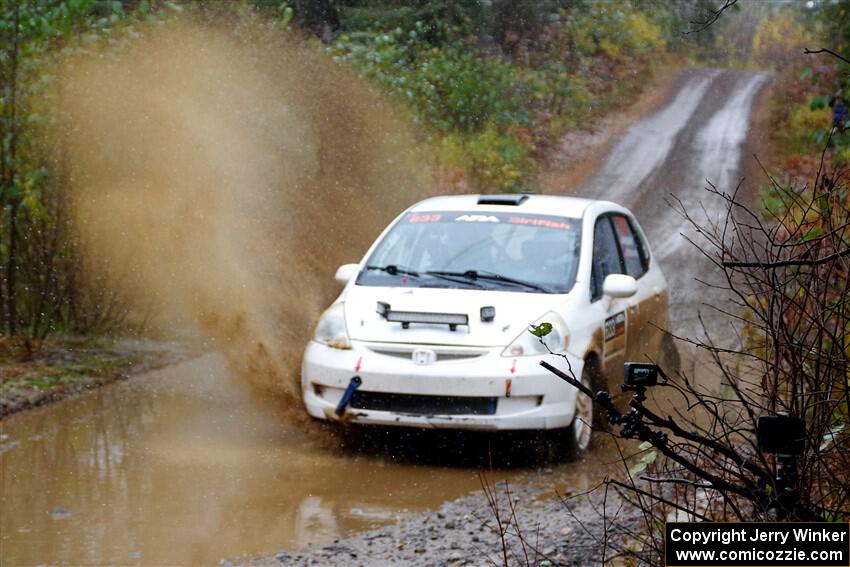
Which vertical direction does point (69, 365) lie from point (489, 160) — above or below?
below

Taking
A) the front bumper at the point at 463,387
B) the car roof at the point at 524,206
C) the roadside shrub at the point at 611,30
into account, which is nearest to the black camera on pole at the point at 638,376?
the front bumper at the point at 463,387

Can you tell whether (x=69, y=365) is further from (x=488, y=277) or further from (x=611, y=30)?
(x=611, y=30)

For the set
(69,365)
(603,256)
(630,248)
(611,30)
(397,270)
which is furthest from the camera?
(611,30)

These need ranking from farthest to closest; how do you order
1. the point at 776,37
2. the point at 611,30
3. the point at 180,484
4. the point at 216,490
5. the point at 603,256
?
the point at 776,37
the point at 611,30
the point at 603,256
the point at 180,484
the point at 216,490

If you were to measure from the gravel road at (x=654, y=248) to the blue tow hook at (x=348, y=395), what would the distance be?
1145 mm

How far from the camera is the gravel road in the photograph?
19.3 feet

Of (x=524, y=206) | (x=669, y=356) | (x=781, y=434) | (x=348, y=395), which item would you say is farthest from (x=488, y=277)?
(x=781, y=434)

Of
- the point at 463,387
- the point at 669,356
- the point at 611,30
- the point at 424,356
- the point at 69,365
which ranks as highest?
the point at 611,30

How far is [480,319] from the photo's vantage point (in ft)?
26.7

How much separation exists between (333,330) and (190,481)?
149 cm

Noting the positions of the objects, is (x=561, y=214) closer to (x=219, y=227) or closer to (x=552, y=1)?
(x=219, y=227)

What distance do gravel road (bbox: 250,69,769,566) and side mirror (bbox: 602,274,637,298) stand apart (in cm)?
127

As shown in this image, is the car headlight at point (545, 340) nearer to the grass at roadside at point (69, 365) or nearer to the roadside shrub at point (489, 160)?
the grass at roadside at point (69, 365)

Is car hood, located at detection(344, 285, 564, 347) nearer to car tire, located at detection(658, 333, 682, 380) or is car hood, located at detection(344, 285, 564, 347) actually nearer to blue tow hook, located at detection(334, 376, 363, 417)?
blue tow hook, located at detection(334, 376, 363, 417)
